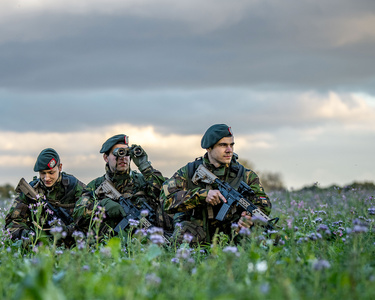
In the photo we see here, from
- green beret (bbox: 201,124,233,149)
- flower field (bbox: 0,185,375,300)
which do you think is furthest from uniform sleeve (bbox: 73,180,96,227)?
flower field (bbox: 0,185,375,300)

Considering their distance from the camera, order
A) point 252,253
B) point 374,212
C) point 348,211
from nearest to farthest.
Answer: point 252,253
point 374,212
point 348,211

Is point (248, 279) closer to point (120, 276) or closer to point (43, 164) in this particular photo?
point (120, 276)

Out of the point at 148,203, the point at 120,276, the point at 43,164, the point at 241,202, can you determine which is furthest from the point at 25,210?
the point at 120,276

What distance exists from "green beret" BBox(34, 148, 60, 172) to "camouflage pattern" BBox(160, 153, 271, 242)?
7.67 ft

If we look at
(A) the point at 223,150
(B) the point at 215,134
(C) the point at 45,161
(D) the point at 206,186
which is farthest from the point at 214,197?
(C) the point at 45,161

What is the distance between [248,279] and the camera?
3875mm

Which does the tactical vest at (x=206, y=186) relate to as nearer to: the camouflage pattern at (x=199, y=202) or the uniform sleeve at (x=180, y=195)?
the camouflage pattern at (x=199, y=202)

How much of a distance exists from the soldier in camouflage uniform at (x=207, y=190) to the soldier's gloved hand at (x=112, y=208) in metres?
0.87

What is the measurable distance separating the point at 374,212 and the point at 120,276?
9.79 feet

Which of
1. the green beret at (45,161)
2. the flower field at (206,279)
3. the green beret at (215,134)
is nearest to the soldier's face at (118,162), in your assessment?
the green beret at (45,161)

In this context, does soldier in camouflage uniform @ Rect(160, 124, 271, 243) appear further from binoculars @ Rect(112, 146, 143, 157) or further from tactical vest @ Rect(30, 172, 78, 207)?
tactical vest @ Rect(30, 172, 78, 207)

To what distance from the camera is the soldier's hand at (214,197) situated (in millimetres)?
7164

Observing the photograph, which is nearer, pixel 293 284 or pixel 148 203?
pixel 293 284

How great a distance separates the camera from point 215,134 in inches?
297
